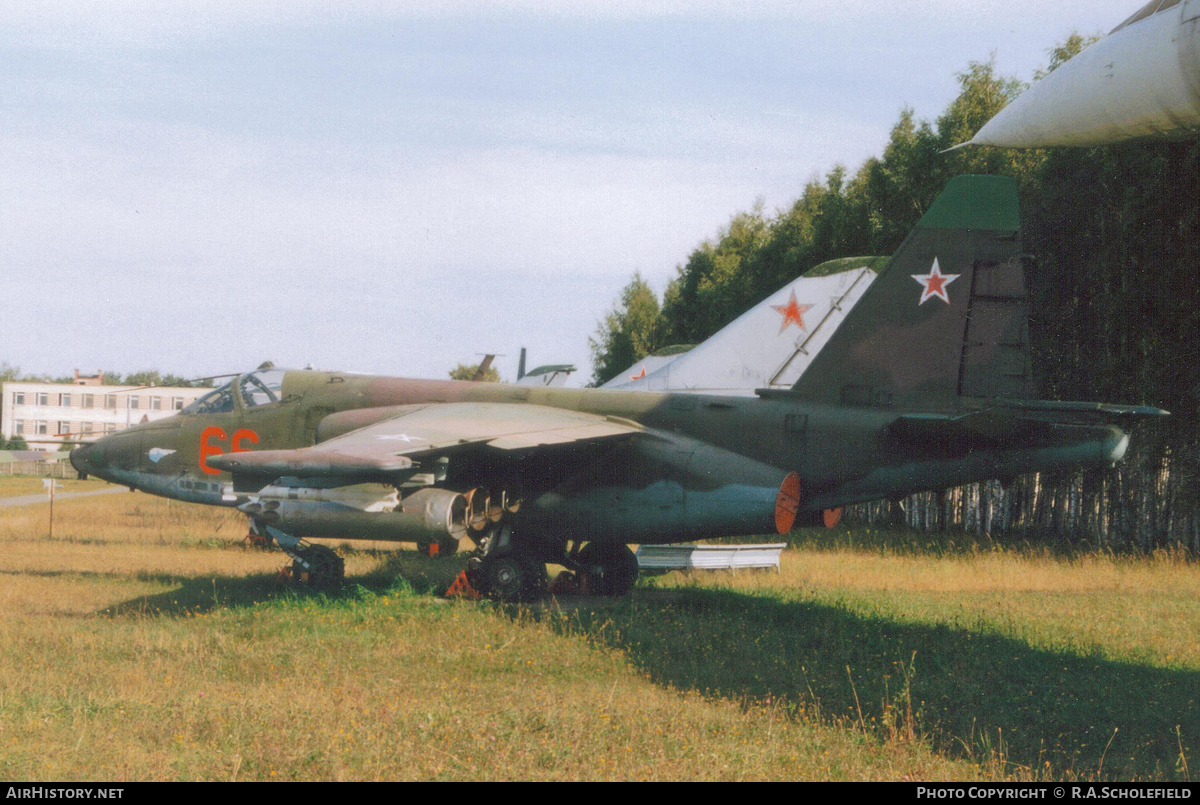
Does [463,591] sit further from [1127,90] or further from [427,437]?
[1127,90]

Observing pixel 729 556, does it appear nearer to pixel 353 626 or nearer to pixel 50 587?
pixel 353 626

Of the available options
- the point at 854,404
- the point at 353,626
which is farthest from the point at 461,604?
the point at 854,404

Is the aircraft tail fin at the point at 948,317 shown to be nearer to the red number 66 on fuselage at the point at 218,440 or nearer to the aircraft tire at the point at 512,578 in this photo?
the aircraft tire at the point at 512,578

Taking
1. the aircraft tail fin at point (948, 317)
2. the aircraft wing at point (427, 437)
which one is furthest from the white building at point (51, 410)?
the aircraft tail fin at point (948, 317)

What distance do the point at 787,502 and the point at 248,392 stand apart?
9.09m

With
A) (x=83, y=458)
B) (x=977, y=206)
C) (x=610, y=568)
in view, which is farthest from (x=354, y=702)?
(x=83, y=458)

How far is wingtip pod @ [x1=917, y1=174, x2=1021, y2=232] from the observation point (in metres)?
11.7

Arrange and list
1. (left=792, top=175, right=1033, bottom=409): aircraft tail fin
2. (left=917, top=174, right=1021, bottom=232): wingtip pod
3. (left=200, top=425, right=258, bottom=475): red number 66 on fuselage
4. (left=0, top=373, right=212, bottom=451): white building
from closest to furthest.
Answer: (left=792, top=175, right=1033, bottom=409): aircraft tail fin, (left=917, top=174, right=1021, bottom=232): wingtip pod, (left=200, top=425, right=258, bottom=475): red number 66 on fuselage, (left=0, top=373, right=212, bottom=451): white building

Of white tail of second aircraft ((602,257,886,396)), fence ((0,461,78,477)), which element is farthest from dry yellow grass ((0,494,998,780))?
fence ((0,461,78,477))

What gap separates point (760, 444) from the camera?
1223 cm

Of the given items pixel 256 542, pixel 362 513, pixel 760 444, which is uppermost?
pixel 760 444

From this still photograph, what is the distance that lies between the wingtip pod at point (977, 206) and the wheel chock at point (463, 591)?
25.7ft

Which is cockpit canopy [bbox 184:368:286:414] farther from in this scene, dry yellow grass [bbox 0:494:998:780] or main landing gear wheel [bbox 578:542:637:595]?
main landing gear wheel [bbox 578:542:637:595]

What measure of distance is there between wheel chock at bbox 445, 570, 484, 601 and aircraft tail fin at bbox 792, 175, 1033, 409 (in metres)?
5.60
